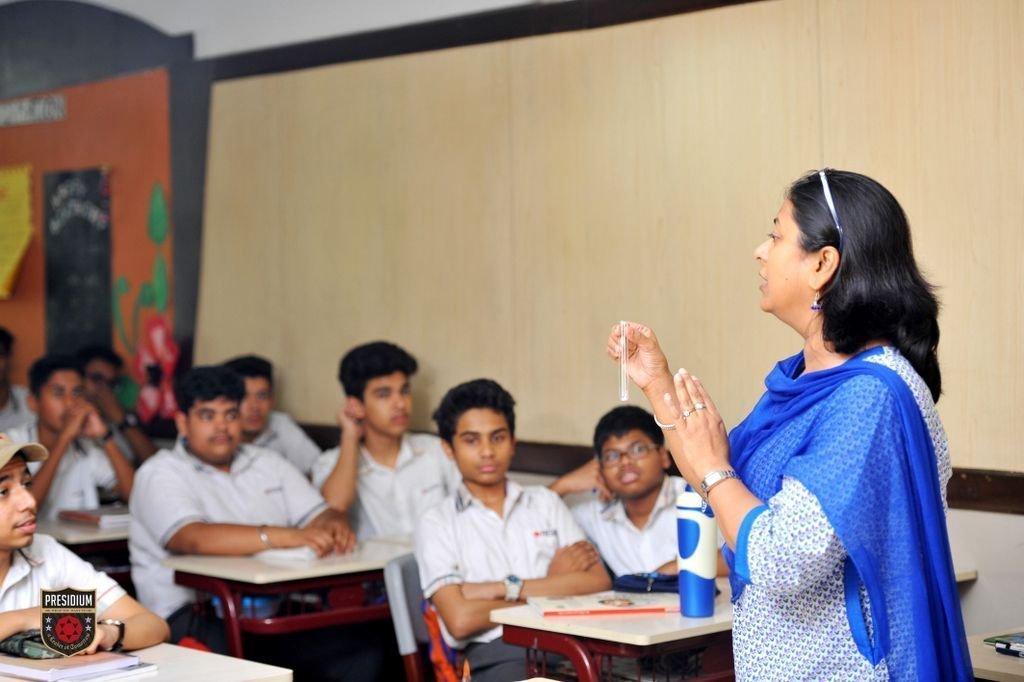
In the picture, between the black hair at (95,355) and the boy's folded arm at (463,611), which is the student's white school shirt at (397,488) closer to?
the boy's folded arm at (463,611)

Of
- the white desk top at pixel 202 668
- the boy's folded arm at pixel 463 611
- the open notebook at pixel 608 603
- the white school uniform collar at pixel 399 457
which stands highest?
the white school uniform collar at pixel 399 457

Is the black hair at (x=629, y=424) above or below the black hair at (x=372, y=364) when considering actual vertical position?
below

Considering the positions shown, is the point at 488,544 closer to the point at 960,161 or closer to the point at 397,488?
the point at 397,488

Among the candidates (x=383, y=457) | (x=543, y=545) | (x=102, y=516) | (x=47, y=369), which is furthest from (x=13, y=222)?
(x=543, y=545)

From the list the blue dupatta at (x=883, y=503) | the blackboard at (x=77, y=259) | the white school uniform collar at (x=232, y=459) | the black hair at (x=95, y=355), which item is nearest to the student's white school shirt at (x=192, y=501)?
the white school uniform collar at (x=232, y=459)

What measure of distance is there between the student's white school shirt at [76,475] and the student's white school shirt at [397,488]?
1.27m

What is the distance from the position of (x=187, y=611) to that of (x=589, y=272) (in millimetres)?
1869

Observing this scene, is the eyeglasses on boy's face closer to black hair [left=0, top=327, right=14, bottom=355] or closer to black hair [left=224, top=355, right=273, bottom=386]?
black hair [left=224, top=355, right=273, bottom=386]

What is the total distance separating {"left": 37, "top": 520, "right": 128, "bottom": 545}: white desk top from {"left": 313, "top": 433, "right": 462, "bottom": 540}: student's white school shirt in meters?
0.79

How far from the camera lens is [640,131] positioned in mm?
4695

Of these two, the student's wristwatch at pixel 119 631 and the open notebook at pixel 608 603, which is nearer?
the student's wristwatch at pixel 119 631

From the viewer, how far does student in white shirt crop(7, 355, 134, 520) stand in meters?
5.57

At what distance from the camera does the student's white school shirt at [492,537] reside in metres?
3.85

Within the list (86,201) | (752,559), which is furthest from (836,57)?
(86,201)
